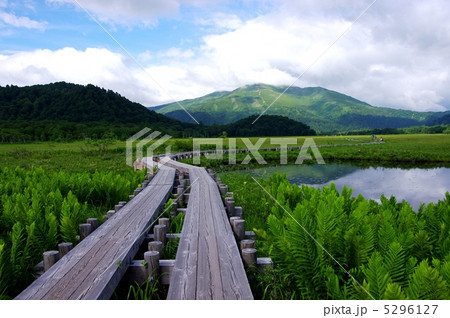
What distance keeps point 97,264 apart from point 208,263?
1272 millimetres

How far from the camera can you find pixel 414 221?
5.04 m

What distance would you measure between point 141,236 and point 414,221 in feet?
14.8

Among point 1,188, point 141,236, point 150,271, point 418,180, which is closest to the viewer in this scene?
point 150,271

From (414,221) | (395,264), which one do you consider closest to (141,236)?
(395,264)

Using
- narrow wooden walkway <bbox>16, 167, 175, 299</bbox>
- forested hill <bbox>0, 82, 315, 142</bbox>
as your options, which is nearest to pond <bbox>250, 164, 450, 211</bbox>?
narrow wooden walkway <bbox>16, 167, 175, 299</bbox>

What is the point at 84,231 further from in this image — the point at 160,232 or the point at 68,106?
the point at 68,106

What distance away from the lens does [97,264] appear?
135 inches

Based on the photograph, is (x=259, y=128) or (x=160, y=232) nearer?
(x=160, y=232)

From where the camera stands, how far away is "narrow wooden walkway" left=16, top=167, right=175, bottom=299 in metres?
2.84

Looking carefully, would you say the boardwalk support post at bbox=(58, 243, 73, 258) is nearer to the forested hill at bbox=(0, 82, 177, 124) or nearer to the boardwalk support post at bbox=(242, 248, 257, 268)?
the boardwalk support post at bbox=(242, 248, 257, 268)

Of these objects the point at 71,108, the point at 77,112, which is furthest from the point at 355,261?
the point at 71,108

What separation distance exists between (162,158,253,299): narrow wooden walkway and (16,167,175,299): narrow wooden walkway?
666 mm

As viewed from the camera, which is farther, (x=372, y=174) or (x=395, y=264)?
(x=372, y=174)
